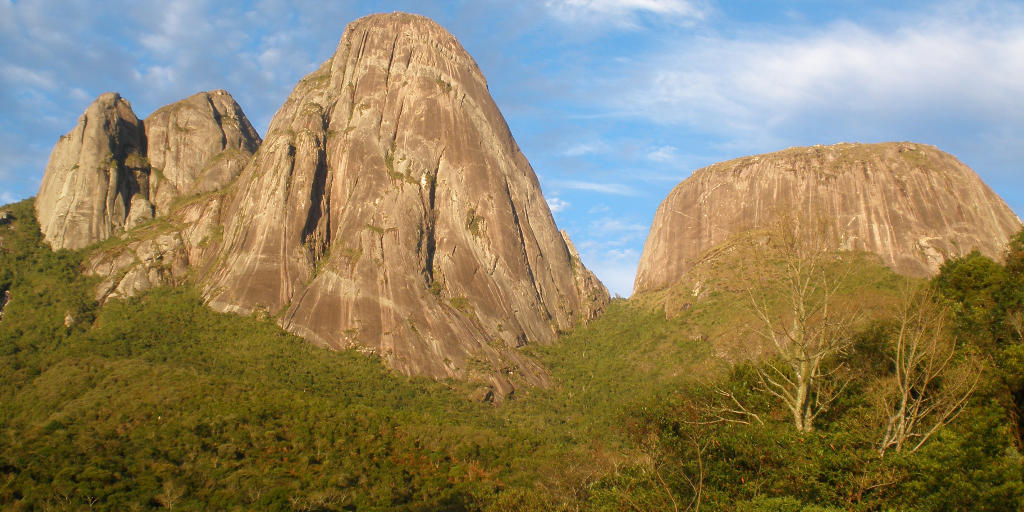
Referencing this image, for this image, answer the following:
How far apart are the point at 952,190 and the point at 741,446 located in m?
61.0

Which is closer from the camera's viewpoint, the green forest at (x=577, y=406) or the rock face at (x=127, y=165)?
the green forest at (x=577, y=406)

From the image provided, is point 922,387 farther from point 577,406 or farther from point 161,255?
point 161,255

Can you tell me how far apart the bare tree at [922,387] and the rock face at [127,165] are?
78.3 metres

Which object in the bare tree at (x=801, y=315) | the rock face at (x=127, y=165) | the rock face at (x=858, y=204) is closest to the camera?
the bare tree at (x=801, y=315)

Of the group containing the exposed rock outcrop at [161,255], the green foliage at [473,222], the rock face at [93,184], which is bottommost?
the exposed rock outcrop at [161,255]

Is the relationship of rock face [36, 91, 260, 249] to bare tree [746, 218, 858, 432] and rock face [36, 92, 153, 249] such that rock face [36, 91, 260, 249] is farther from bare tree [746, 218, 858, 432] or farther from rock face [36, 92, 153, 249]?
bare tree [746, 218, 858, 432]

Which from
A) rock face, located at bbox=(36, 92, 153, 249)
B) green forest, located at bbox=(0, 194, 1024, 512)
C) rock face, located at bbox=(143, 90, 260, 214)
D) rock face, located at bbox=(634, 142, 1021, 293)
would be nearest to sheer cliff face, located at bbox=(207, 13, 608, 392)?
green forest, located at bbox=(0, 194, 1024, 512)

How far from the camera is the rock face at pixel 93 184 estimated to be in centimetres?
7562

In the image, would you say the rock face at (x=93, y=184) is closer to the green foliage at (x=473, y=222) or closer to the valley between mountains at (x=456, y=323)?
the valley between mountains at (x=456, y=323)

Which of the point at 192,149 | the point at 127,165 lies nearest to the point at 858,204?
the point at 192,149

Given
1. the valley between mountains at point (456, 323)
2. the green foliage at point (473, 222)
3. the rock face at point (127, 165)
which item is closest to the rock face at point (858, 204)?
the valley between mountains at point (456, 323)

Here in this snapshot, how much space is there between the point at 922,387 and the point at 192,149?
3382 inches

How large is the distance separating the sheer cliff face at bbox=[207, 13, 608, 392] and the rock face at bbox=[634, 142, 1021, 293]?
13992 millimetres

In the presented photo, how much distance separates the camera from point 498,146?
80.4 m
